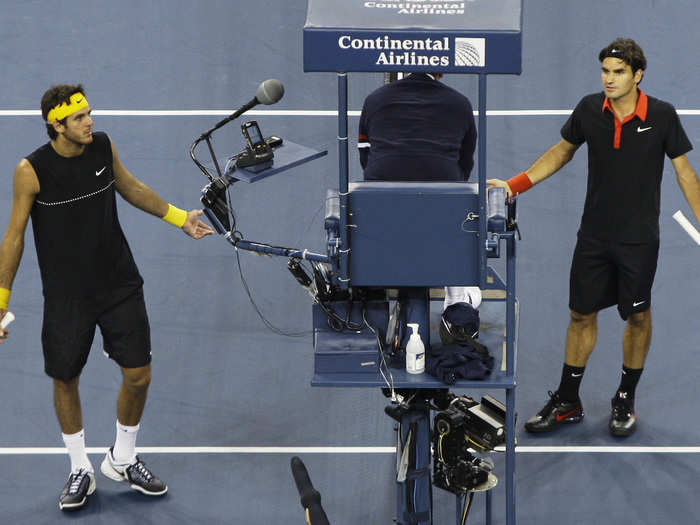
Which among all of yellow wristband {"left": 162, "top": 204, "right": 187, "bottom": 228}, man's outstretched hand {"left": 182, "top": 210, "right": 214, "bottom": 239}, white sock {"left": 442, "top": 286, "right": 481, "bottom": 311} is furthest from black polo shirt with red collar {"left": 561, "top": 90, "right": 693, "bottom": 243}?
yellow wristband {"left": 162, "top": 204, "right": 187, "bottom": 228}

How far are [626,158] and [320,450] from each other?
2489 mm

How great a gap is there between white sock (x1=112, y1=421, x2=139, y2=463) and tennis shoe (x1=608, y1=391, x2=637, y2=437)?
2850mm

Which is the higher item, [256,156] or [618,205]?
[256,156]

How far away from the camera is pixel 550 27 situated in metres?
11.8

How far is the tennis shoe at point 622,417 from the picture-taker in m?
8.20

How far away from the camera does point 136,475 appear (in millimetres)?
7781

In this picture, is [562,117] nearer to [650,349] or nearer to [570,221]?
[570,221]

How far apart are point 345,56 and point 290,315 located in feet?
12.0

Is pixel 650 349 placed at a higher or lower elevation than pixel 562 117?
lower

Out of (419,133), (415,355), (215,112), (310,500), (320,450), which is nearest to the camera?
(310,500)

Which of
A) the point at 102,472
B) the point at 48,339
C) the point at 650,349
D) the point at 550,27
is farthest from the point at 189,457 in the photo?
the point at 550,27

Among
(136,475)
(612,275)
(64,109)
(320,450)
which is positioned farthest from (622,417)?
(64,109)

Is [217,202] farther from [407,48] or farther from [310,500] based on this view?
[310,500]

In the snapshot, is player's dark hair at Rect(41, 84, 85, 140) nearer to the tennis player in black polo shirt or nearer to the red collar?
the tennis player in black polo shirt
